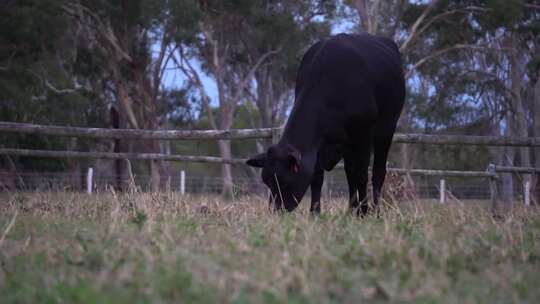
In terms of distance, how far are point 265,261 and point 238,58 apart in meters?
31.0

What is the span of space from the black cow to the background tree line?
17.7 m

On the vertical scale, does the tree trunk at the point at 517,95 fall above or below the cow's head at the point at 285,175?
above

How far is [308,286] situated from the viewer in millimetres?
3449

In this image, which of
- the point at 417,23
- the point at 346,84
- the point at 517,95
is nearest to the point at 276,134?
the point at 346,84

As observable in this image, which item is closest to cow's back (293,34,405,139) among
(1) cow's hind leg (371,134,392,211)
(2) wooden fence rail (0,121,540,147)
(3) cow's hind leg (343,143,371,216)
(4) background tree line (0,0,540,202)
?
(1) cow's hind leg (371,134,392,211)

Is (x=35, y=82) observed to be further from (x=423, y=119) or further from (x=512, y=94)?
(x=512, y=94)

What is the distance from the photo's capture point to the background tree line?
26922 mm

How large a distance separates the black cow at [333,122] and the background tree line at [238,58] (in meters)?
17.7

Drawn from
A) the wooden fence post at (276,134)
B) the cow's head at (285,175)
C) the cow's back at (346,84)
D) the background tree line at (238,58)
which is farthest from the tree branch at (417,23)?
the cow's head at (285,175)

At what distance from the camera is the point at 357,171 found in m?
8.03

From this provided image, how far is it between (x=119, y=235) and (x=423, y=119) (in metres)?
29.9

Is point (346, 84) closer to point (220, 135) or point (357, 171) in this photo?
point (357, 171)

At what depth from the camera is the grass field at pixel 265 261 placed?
336cm

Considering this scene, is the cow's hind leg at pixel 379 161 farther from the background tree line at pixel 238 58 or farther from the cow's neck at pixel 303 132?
the background tree line at pixel 238 58
